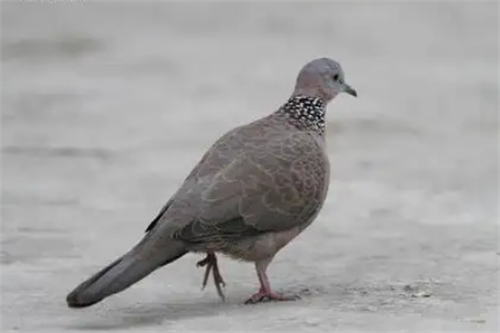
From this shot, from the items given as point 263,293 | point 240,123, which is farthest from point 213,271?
point 240,123

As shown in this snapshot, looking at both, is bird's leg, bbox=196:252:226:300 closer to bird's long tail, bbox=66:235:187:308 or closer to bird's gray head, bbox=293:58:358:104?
bird's long tail, bbox=66:235:187:308

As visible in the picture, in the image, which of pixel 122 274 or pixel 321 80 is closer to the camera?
pixel 122 274

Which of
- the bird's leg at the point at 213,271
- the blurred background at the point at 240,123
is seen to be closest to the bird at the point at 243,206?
the bird's leg at the point at 213,271

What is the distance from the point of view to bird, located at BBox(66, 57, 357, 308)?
6.11m

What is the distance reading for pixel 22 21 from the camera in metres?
14.8

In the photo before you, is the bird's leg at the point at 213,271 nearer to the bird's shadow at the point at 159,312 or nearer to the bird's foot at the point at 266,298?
the bird's shadow at the point at 159,312

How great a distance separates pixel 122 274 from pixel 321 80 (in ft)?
5.58

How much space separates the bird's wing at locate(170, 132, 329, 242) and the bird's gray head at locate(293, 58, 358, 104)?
1.46ft

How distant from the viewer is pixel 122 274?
5.99 metres

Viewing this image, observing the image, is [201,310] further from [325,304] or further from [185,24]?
[185,24]

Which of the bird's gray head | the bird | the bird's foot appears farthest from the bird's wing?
the bird's gray head

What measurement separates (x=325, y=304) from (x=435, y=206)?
2394 millimetres

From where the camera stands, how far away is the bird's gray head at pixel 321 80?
720 centimetres

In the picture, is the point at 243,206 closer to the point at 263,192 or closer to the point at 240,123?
the point at 263,192
